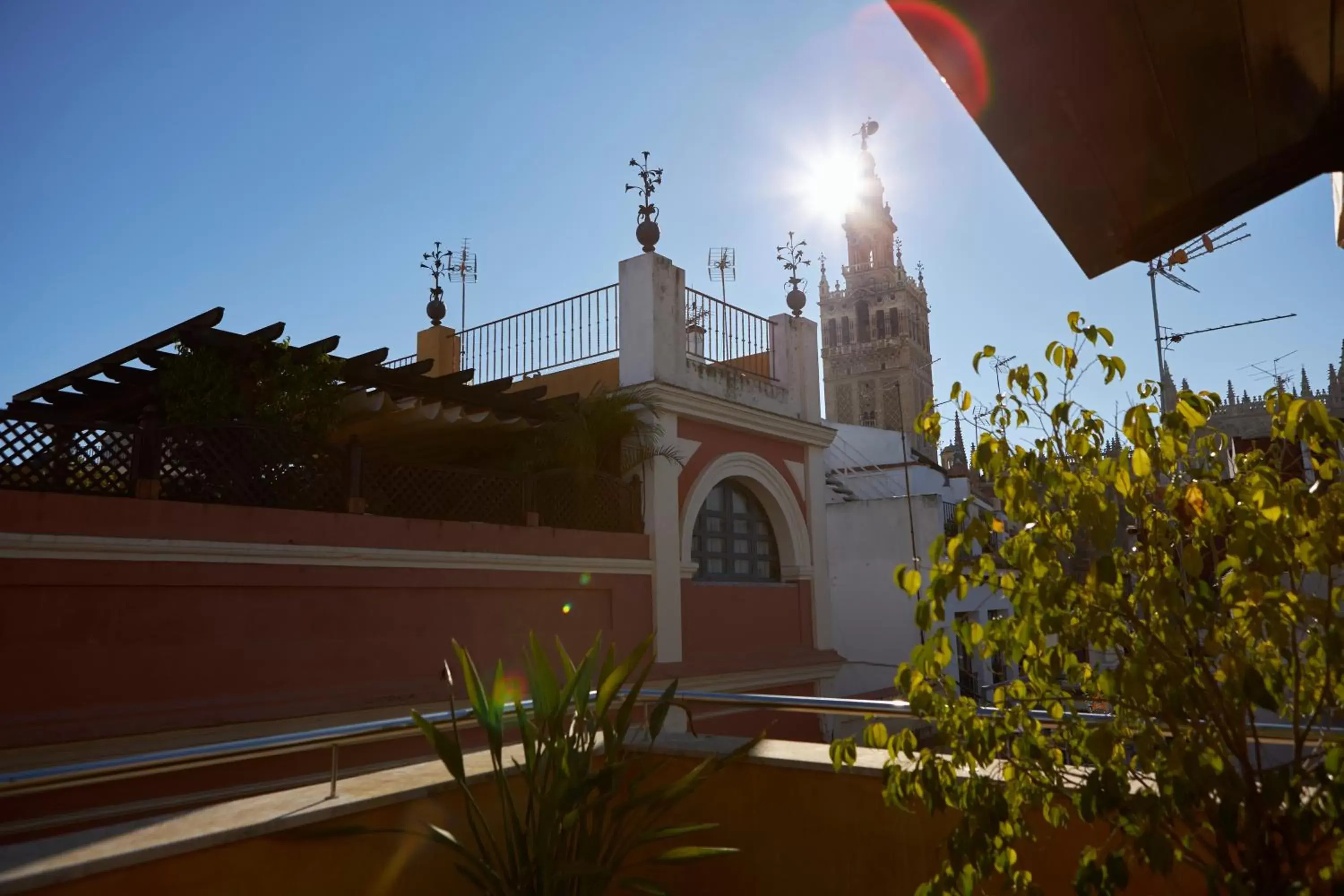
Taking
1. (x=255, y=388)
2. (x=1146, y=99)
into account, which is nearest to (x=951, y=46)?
(x=1146, y=99)

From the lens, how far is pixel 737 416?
1149 centimetres

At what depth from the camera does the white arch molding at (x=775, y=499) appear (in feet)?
37.5

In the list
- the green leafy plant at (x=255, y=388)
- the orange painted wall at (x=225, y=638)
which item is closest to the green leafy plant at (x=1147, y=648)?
the orange painted wall at (x=225, y=638)

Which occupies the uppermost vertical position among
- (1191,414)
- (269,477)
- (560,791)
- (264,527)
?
(269,477)

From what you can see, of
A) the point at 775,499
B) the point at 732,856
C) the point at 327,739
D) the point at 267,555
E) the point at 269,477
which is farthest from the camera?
the point at 775,499

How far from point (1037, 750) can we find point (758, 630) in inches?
392

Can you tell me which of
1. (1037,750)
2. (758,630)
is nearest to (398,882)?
(1037,750)

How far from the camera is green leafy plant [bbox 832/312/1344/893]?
168 cm

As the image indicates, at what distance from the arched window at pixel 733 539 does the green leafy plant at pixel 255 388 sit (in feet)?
15.8

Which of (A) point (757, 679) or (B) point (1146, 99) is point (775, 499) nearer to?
(A) point (757, 679)

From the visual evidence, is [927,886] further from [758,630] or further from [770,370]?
[770,370]

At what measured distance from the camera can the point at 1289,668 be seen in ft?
6.37

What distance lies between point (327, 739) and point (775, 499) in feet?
31.9

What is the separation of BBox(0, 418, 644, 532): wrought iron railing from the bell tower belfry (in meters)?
56.6
